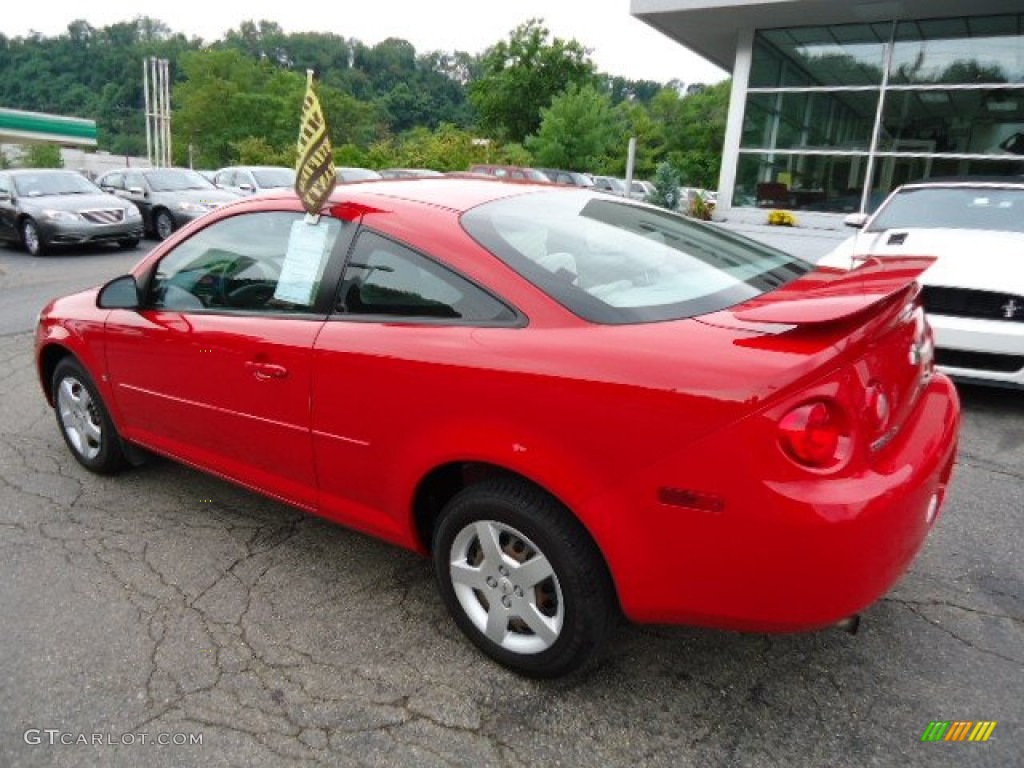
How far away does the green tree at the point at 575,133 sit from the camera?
122 feet

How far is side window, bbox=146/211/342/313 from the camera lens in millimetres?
2744

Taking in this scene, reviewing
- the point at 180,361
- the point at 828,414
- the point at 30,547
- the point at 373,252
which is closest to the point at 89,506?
the point at 30,547

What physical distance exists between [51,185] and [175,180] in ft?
7.50

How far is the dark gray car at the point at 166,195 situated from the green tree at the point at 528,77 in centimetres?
3352

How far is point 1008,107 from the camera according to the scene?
14820 mm

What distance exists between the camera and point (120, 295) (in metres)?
3.40

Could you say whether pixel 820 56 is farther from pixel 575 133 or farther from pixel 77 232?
pixel 575 133

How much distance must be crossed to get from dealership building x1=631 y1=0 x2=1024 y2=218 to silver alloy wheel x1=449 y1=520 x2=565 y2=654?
52.7 feet

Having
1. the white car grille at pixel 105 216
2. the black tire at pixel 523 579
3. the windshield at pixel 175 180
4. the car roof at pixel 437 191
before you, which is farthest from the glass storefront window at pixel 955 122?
the black tire at pixel 523 579

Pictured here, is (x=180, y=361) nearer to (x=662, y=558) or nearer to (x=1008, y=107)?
(x=662, y=558)

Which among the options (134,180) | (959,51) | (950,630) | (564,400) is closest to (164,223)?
(134,180)

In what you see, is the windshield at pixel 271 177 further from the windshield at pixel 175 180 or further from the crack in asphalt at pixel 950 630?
the crack in asphalt at pixel 950 630

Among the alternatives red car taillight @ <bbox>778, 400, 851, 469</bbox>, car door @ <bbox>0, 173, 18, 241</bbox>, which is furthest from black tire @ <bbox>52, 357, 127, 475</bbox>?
car door @ <bbox>0, 173, 18, 241</bbox>

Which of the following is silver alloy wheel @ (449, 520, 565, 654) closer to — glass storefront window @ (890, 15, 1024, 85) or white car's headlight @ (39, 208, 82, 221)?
white car's headlight @ (39, 208, 82, 221)
